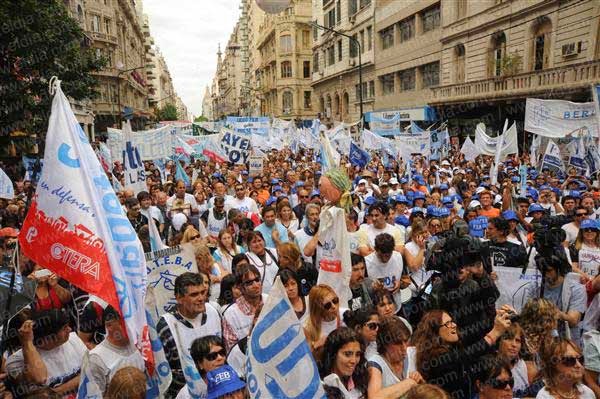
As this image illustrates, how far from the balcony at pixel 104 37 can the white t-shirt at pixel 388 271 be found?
2019 inches

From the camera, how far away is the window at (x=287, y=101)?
225 ft

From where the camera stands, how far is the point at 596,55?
18.5 metres

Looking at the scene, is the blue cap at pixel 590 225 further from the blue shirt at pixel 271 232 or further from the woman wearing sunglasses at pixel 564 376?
the blue shirt at pixel 271 232

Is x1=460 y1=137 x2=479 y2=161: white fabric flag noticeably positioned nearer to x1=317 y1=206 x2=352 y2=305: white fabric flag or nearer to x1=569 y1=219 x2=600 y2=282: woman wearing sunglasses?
x1=569 y1=219 x2=600 y2=282: woman wearing sunglasses

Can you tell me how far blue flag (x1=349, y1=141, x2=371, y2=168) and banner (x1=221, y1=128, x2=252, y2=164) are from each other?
3066 mm

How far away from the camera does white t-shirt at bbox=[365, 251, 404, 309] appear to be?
4.93 m

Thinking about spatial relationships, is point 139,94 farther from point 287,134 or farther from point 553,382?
point 553,382

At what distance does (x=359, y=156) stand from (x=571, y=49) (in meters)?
12.6

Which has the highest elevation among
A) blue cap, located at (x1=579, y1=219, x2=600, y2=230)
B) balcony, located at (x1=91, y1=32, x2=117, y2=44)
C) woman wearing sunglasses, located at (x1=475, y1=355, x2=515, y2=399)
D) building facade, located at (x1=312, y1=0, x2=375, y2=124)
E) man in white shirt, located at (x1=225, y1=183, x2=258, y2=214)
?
balcony, located at (x1=91, y1=32, x2=117, y2=44)

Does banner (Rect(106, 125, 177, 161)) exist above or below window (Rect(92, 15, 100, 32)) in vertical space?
below

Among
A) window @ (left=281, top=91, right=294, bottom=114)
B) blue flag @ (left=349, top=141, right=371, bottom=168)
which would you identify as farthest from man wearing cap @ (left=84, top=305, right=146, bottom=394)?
window @ (left=281, top=91, right=294, bottom=114)

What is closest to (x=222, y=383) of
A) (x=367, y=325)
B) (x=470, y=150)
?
(x=367, y=325)

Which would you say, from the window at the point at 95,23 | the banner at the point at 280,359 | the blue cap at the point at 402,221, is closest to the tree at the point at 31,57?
the blue cap at the point at 402,221

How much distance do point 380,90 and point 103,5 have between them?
31.0m
